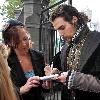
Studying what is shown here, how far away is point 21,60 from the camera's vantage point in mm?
3715

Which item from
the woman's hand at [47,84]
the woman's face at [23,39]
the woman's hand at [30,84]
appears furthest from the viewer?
the woman's face at [23,39]

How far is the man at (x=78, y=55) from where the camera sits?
2.98 m

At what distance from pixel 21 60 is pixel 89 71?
0.90 metres

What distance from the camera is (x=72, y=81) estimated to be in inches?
118

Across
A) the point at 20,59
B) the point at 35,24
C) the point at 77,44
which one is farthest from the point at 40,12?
the point at 77,44

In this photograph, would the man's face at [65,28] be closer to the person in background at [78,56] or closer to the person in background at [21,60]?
the person in background at [78,56]

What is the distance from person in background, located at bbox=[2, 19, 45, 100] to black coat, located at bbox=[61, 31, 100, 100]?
594mm

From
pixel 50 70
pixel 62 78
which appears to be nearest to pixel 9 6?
pixel 50 70


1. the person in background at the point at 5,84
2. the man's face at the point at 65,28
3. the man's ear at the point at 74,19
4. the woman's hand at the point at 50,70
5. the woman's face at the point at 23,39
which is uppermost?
the man's ear at the point at 74,19

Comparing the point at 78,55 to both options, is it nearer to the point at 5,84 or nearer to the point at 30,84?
the point at 30,84

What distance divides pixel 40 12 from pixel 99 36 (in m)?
4.16

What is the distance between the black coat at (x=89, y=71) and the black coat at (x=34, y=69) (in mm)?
587

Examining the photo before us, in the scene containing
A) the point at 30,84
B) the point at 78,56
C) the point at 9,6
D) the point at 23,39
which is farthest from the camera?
the point at 9,6

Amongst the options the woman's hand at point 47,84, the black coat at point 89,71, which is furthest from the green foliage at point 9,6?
the black coat at point 89,71
